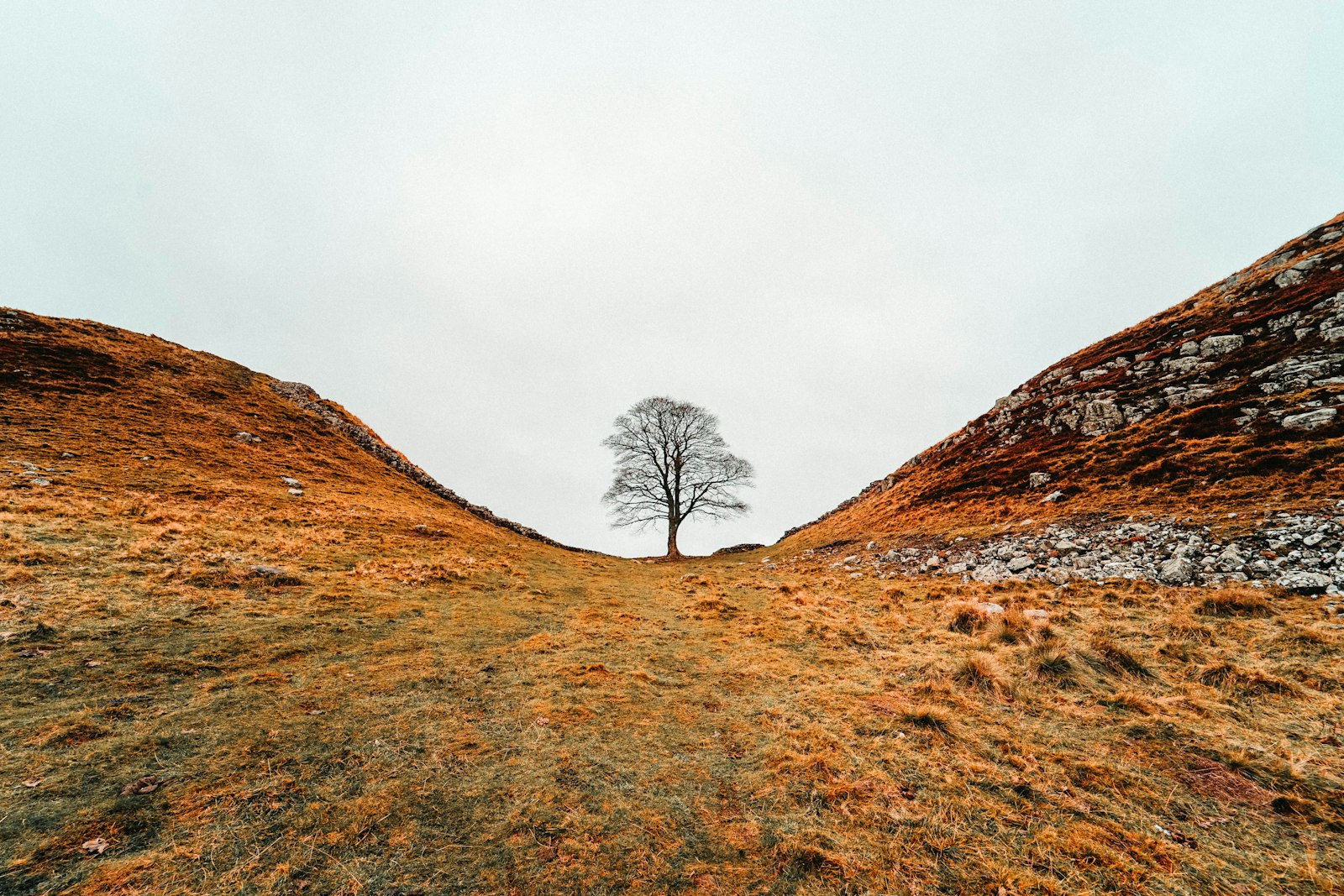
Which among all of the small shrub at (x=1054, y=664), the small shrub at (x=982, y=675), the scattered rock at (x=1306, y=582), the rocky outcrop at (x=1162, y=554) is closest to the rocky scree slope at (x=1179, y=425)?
the rocky outcrop at (x=1162, y=554)

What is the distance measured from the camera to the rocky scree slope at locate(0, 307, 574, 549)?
19.9 meters

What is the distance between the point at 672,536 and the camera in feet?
139

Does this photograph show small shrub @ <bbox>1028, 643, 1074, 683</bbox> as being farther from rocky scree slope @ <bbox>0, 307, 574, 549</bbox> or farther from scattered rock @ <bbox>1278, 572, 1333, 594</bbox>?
rocky scree slope @ <bbox>0, 307, 574, 549</bbox>

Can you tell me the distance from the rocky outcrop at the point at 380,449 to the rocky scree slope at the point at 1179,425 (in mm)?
22421

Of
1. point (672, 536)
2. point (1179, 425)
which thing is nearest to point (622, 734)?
point (1179, 425)

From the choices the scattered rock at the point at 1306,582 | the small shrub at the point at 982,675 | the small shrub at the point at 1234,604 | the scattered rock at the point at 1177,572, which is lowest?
the small shrub at the point at 982,675

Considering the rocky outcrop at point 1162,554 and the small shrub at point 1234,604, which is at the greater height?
the rocky outcrop at point 1162,554

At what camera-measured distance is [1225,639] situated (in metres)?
9.12

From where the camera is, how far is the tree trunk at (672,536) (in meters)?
41.7

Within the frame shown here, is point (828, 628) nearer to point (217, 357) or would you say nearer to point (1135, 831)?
point (1135, 831)

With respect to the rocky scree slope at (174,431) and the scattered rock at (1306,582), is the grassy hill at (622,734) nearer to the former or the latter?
the scattered rock at (1306,582)

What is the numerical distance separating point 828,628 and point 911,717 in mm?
5055

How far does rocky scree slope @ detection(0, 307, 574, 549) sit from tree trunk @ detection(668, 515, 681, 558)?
10797 mm

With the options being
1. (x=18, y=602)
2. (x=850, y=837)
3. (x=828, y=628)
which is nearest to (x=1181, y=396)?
(x=828, y=628)
